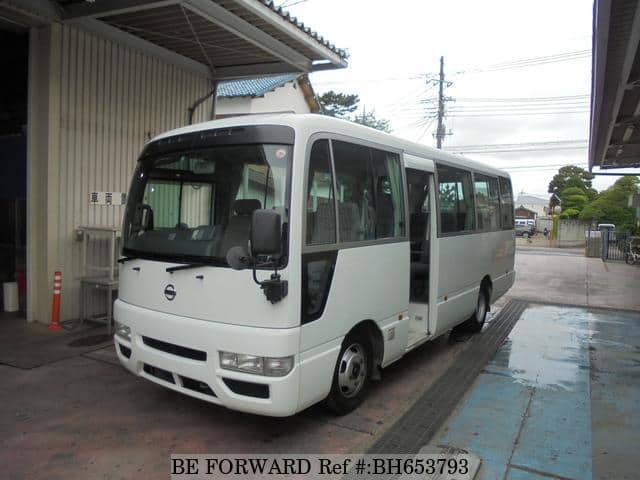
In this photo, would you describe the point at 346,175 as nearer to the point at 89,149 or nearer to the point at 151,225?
the point at 151,225

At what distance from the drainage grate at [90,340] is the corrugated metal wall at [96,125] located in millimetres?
785

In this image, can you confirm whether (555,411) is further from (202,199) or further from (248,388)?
(202,199)

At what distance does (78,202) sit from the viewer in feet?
22.7

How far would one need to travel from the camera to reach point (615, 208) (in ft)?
110

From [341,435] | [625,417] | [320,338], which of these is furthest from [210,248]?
[625,417]

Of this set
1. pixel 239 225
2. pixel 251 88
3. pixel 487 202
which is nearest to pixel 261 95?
pixel 251 88

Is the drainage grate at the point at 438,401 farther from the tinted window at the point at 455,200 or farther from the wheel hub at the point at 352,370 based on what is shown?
the tinted window at the point at 455,200

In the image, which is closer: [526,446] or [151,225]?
[526,446]

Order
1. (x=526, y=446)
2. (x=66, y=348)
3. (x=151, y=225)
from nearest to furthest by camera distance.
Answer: (x=526, y=446), (x=151, y=225), (x=66, y=348)

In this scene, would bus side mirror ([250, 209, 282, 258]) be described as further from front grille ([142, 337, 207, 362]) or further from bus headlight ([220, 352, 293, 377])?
front grille ([142, 337, 207, 362])

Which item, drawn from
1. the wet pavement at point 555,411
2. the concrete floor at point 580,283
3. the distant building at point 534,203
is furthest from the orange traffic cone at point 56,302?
the distant building at point 534,203

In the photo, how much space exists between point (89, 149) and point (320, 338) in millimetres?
5078

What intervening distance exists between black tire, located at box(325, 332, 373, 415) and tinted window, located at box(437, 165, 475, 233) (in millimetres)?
2037

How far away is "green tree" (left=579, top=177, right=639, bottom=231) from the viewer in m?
33.1
